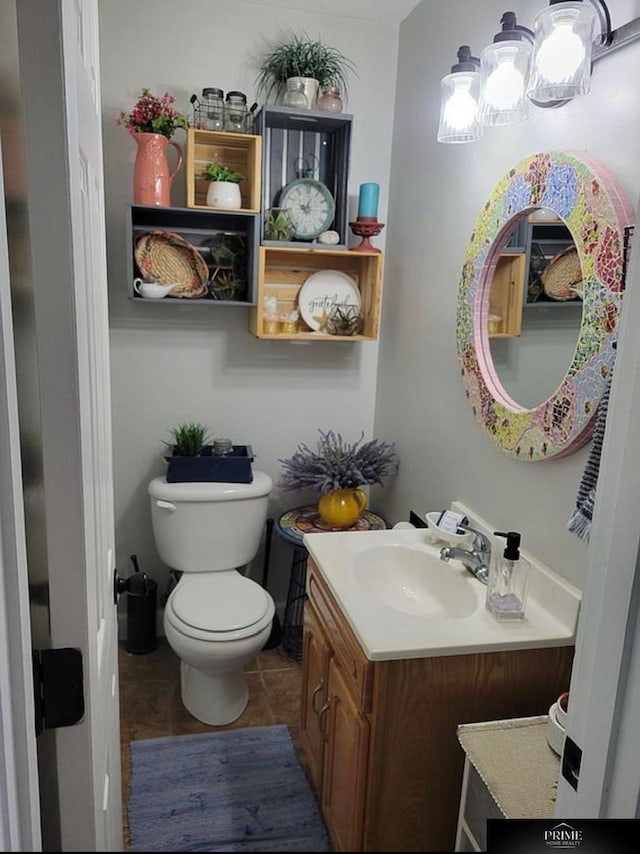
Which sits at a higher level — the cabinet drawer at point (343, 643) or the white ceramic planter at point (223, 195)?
the white ceramic planter at point (223, 195)

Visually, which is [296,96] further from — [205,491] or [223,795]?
[223,795]

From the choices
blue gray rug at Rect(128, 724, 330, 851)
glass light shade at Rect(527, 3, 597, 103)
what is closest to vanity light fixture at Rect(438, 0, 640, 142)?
glass light shade at Rect(527, 3, 597, 103)

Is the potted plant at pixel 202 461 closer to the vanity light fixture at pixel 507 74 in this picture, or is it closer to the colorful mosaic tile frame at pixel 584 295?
the colorful mosaic tile frame at pixel 584 295

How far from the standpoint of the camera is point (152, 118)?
89.7 inches

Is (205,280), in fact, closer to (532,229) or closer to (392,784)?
(532,229)

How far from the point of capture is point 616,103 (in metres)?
1.35

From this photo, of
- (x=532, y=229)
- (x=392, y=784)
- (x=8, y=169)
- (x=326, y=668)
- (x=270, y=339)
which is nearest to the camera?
(x=8, y=169)

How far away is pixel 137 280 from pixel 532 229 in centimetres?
143

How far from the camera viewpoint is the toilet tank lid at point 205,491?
249 centimetres

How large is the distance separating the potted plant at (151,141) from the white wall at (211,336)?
17 centimetres

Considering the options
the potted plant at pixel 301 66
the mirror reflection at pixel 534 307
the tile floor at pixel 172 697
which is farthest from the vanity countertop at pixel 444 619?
the potted plant at pixel 301 66

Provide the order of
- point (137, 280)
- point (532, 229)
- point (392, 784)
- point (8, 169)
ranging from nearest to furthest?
point (8, 169)
point (392, 784)
point (532, 229)
point (137, 280)

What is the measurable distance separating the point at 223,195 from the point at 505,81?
116cm

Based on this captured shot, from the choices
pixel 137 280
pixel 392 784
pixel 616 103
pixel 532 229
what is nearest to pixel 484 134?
pixel 532 229
